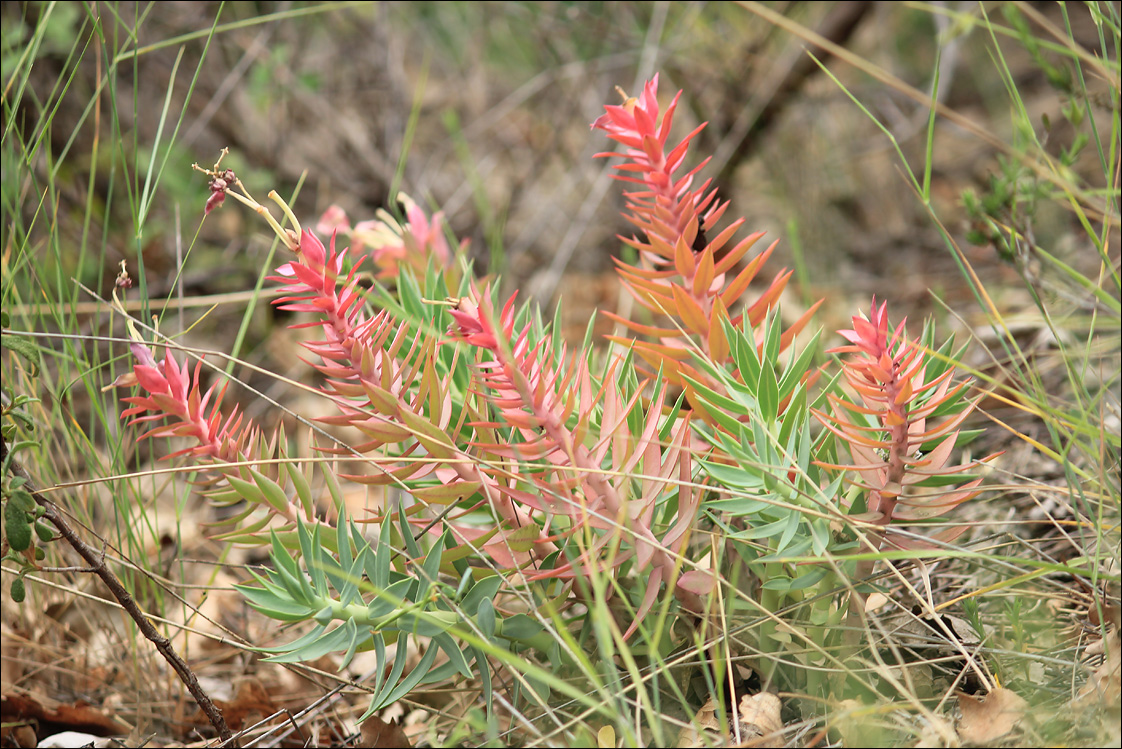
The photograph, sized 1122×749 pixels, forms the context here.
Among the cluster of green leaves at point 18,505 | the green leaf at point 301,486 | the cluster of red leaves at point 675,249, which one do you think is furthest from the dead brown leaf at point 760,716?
the cluster of green leaves at point 18,505

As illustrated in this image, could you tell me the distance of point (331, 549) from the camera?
38.7 inches

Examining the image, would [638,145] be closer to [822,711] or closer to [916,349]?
[916,349]

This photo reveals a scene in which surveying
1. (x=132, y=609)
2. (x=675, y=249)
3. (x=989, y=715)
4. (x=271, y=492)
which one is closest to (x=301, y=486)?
(x=271, y=492)

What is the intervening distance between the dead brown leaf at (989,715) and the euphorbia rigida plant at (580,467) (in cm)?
16

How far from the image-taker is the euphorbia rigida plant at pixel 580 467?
843mm

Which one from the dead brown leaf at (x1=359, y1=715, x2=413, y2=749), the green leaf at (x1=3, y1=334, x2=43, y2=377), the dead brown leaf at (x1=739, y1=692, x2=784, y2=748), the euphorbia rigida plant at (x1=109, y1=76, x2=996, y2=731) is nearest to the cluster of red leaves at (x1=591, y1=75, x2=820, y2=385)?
the euphorbia rigida plant at (x1=109, y1=76, x2=996, y2=731)

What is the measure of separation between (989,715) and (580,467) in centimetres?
48

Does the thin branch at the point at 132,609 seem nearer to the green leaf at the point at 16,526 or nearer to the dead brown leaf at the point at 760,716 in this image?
the green leaf at the point at 16,526

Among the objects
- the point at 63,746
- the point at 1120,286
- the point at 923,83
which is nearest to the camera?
the point at 1120,286

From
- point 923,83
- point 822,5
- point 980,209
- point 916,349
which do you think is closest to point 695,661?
point 916,349

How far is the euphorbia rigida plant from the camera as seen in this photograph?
0.84 meters

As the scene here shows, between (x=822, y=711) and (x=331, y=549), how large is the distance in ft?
1.94

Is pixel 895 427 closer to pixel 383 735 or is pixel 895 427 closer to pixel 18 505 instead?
pixel 383 735

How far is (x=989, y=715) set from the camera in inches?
33.1
